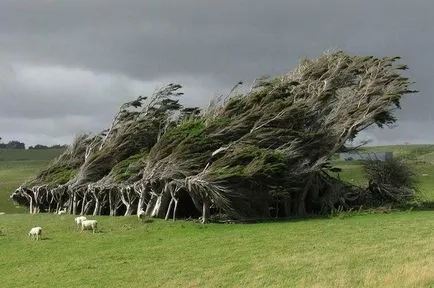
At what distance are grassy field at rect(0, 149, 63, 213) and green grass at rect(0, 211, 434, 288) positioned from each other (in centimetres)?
3289

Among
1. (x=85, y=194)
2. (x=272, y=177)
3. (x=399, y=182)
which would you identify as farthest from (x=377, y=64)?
(x=85, y=194)

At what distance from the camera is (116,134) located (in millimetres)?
47344

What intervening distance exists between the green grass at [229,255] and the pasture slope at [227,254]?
0.11 feet

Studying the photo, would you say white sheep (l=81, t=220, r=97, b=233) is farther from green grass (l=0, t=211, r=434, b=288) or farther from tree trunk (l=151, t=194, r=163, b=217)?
tree trunk (l=151, t=194, r=163, b=217)

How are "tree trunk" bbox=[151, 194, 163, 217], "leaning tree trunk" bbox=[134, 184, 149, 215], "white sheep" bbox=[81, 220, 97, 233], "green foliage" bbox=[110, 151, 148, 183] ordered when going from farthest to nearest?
"green foliage" bbox=[110, 151, 148, 183]
"leaning tree trunk" bbox=[134, 184, 149, 215]
"tree trunk" bbox=[151, 194, 163, 217]
"white sheep" bbox=[81, 220, 97, 233]

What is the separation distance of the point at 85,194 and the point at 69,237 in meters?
15.0

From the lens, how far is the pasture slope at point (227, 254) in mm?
17156

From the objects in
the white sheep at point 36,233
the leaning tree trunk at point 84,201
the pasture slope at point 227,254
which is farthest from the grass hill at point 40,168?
the white sheep at point 36,233

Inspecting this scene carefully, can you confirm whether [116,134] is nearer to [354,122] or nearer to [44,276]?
[354,122]

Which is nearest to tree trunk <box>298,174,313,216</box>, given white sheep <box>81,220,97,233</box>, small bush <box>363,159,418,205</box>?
small bush <box>363,159,418,205</box>

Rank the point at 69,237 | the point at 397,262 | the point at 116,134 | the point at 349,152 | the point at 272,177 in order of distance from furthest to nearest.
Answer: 1. the point at 116,134
2. the point at 349,152
3. the point at 272,177
4. the point at 69,237
5. the point at 397,262

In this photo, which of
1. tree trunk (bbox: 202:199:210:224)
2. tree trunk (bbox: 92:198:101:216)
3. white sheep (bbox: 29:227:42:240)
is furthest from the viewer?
tree trunk (bbox: 92:198:101:216)

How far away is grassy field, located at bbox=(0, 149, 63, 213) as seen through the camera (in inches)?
2827

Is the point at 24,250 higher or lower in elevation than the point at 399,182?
lower
